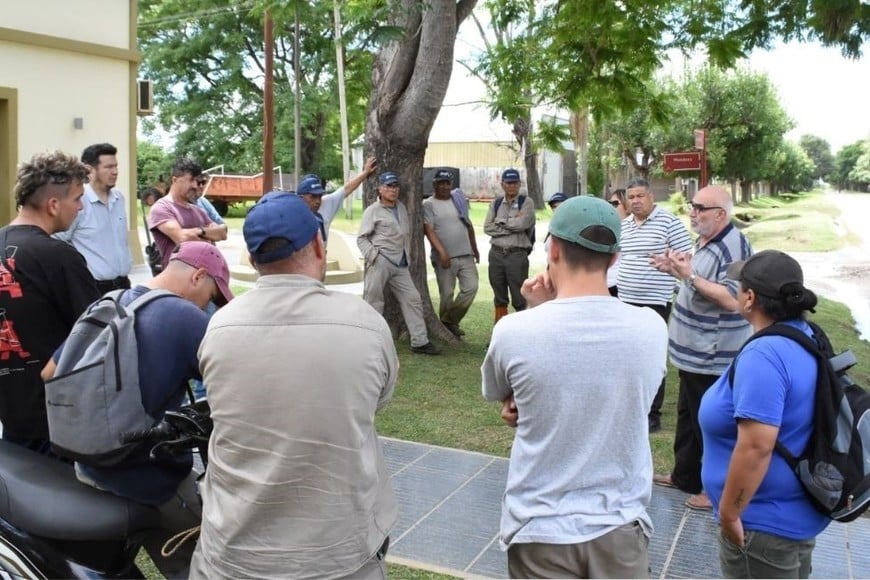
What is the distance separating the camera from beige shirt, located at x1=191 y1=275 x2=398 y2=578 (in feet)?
7.37

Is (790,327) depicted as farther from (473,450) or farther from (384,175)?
(384,175)

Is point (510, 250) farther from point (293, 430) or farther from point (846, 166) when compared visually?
point (846, 166)

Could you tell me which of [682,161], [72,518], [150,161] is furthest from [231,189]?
[72,518]

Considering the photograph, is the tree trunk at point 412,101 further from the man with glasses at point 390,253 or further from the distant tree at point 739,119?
the distant tree at point 739,119

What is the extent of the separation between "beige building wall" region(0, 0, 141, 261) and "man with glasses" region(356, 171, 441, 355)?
7.82 m

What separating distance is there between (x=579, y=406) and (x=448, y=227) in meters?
7.49

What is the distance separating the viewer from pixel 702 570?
4379 millimetres

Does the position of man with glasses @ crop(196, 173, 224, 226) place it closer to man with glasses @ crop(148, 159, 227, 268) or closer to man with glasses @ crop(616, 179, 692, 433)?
man with glasses @ crop(148, 159, 227, 268)

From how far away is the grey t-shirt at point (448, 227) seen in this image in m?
9.79

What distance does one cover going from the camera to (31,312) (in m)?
3.30

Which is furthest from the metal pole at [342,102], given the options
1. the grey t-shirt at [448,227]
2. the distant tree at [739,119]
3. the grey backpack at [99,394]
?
the distant tree at [739,119]

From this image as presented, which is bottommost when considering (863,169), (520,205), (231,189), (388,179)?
(520,205)

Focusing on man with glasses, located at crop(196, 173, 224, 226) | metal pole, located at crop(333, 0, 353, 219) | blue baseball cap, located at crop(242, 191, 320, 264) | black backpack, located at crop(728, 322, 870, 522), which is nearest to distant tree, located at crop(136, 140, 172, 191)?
metal pole, located at crop(333, 0, 353, 219)

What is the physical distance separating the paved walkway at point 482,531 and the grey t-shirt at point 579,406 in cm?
196
